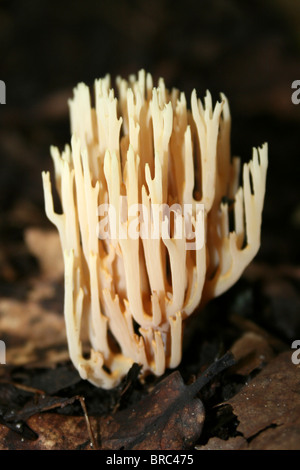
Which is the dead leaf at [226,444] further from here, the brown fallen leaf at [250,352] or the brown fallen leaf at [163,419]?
the brown fallen leaf at [250,352]

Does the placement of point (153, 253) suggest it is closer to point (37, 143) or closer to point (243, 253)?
point (243, 253)

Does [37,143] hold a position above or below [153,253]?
above

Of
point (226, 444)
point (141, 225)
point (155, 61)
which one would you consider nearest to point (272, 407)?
point (226, 444)

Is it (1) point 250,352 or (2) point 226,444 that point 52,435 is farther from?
(1) point 250,352

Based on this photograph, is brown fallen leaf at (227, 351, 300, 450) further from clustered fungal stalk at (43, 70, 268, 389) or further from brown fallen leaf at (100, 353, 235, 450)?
clustered fungal stalk at (43, 70, 268, 389)

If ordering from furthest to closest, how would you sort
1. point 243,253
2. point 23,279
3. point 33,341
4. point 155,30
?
1. point 155,30
2. point 23,279
3. point 33,341
4. point 243,253

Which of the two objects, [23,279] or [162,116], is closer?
[162,116]

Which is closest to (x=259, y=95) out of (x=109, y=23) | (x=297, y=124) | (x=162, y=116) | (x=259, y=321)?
(x=297, y=124)
